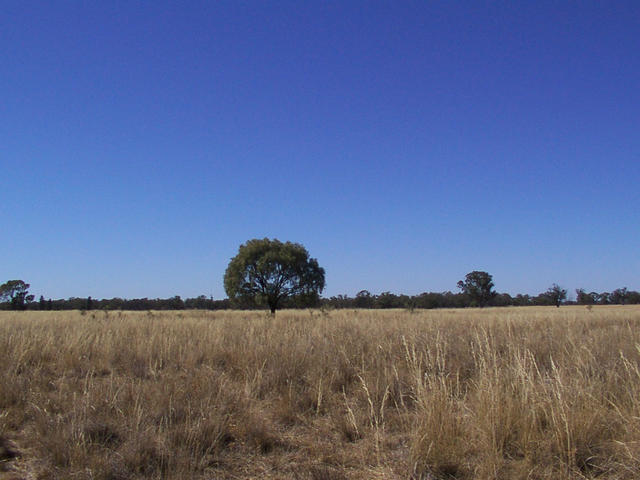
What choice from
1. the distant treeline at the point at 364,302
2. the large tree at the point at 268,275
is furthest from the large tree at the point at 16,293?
the large tree at the point at 268,275

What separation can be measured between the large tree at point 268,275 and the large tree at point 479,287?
188ft

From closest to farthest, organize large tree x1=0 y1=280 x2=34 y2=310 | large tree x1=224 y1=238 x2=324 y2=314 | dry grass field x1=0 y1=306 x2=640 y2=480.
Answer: dry grass field x1=0 y1=306 x2=640 y2=480
large tree x1=224 y1=238 x2=324 y2=314
large tree x1=0 y1=280 x2=34 y2=310

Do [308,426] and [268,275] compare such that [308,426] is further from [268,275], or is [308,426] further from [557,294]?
[557,294]

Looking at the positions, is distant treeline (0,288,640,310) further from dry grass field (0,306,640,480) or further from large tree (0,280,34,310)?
dry grass field (0,306,640,480)

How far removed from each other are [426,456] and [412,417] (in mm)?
987

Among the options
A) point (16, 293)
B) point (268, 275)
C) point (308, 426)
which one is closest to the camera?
point (308, 426)

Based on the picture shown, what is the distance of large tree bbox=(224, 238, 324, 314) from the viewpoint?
34812mm

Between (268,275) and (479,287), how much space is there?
61839mm

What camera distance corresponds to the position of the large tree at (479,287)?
83.1 metres

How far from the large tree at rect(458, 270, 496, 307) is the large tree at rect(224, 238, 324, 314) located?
57392mm

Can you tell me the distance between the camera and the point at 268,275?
35156mm

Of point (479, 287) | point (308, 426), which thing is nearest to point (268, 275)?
point (308, 426)

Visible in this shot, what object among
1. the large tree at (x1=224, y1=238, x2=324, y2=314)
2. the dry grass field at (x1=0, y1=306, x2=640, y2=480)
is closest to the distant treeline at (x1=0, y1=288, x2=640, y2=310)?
the large tree at (x1=224, y1=238, x2=324, y2=314)

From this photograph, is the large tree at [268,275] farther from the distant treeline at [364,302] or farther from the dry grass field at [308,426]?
the distant treeline at [364,302]
